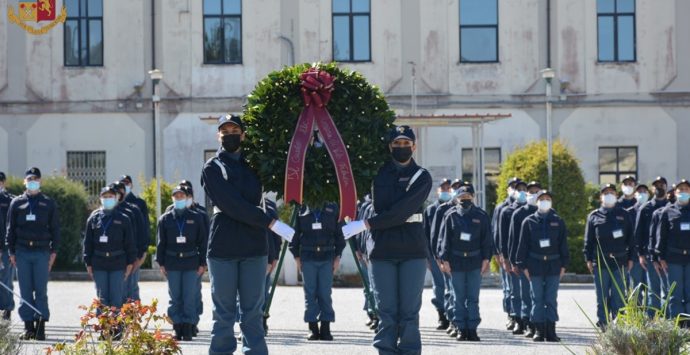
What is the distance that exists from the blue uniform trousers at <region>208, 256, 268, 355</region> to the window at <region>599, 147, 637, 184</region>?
27755 millimetres

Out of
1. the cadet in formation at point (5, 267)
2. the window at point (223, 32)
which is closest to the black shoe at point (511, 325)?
the cadet in formation at point (5, 267)

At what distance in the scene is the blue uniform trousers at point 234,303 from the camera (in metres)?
10.7

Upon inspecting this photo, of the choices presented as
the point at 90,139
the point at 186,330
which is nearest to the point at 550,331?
the point at 186,330

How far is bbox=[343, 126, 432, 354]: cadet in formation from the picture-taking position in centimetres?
1096

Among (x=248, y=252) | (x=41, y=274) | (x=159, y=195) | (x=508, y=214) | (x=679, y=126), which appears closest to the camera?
(x=248, y=252)

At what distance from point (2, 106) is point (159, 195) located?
30.2ft

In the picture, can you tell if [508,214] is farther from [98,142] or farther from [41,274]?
[98,142]

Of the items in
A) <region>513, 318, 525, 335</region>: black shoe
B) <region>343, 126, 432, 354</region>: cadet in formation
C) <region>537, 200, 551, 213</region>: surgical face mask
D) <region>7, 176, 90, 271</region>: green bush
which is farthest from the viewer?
<region>7, 176, 90, 271</region>: green bush

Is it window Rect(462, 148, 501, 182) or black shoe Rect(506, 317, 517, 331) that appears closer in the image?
black shoe Rect(506, 317, 517, 331)

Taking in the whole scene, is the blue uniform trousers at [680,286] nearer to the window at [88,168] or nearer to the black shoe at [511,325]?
the black shoe at [511,325]

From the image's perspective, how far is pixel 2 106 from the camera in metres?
37.4

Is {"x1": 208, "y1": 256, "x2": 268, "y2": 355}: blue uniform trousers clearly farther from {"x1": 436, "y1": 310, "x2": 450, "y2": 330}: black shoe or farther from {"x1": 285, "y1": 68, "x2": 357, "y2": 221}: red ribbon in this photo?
{"x1": 436, "y1": 310, "x2": 450, "y2": 330}: black shoe

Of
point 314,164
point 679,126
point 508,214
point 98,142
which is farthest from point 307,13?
point 314,164

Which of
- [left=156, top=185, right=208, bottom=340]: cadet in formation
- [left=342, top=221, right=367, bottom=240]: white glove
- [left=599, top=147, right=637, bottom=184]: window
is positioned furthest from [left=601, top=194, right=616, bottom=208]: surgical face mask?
[left=599, top=147, right=637, bottom=184]: window
